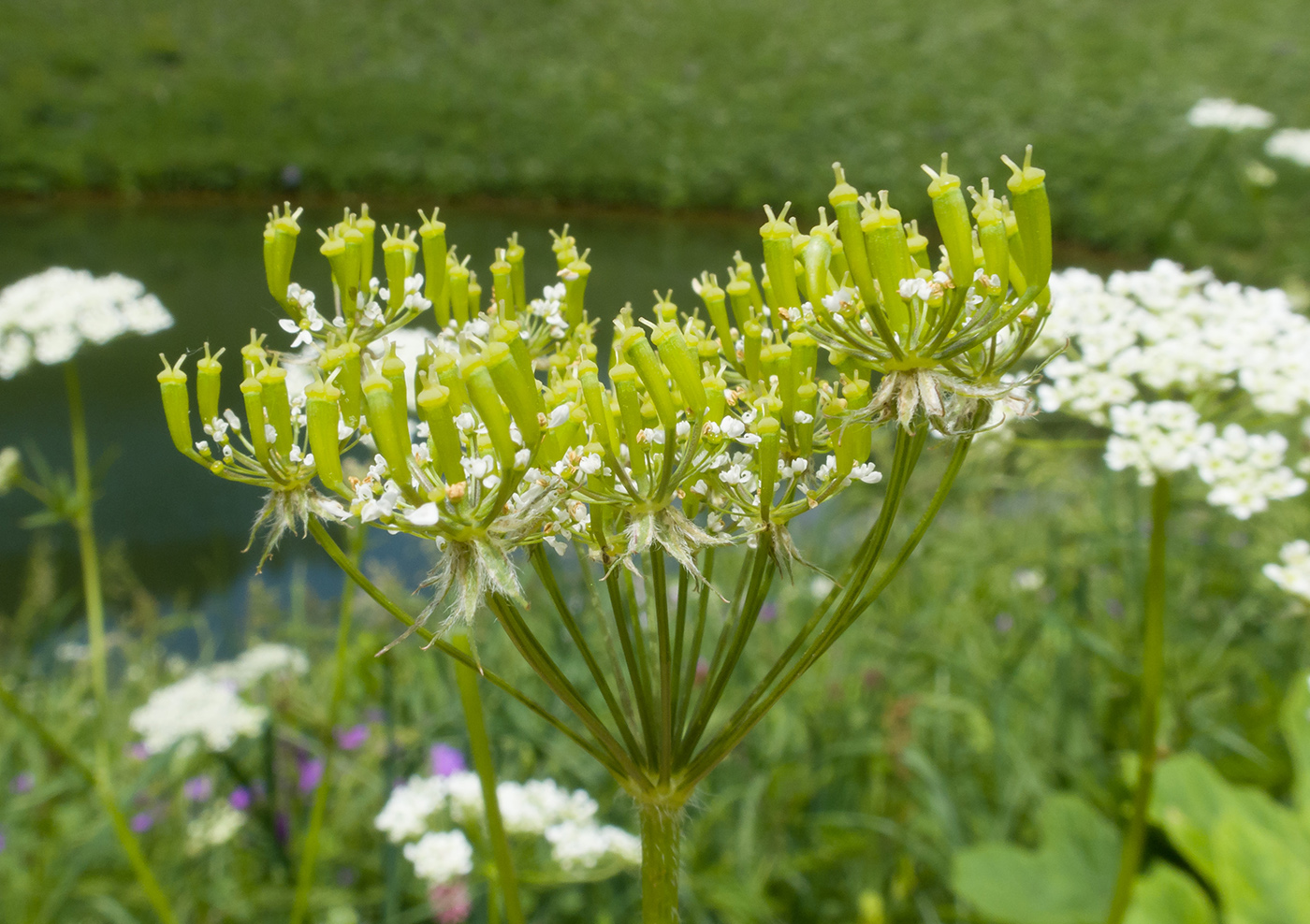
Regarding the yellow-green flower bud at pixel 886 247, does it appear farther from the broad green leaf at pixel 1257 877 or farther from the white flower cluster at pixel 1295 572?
the broad green leaf at pixel 1257 877

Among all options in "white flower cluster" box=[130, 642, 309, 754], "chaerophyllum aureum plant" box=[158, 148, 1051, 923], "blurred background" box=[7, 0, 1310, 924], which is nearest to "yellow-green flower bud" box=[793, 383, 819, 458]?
"chaerophyllum aureum plant" box=[158, 148, 1051, 923]

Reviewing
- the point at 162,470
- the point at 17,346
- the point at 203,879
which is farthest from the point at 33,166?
the point at 203,879

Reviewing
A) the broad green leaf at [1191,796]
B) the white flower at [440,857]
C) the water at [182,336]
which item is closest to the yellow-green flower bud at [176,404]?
the white flower at [440,857]

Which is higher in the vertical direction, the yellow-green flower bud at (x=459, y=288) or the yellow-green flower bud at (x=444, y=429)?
the yellow-green flower bud at (x=459, y=288)

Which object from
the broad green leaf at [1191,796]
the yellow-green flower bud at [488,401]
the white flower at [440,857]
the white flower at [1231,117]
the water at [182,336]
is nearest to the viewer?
the yellow-green flower bud at [488,401]

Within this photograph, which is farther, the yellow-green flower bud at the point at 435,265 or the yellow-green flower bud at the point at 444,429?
the yellow-green flower bud at the point at 435,265
